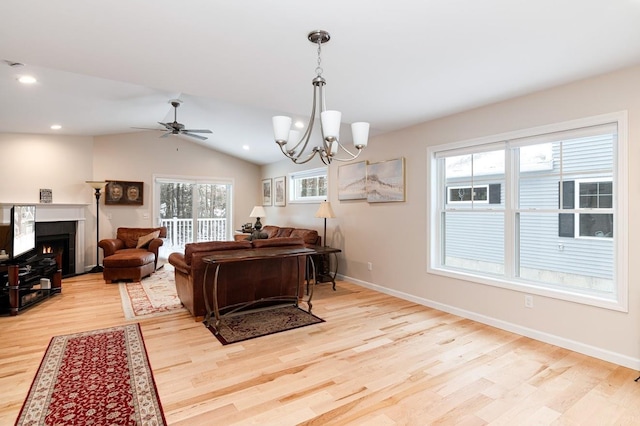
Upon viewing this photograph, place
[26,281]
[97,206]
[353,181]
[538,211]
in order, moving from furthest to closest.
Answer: [97,206], [353,181], [26,281], [538,211]

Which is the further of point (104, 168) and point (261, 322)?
point (104, 168)

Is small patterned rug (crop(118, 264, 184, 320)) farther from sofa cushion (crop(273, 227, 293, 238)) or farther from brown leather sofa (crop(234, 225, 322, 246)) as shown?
sofa cushion (crop(273, 227, 293, 238))

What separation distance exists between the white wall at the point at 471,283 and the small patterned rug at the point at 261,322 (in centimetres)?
156

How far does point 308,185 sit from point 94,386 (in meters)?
5.35

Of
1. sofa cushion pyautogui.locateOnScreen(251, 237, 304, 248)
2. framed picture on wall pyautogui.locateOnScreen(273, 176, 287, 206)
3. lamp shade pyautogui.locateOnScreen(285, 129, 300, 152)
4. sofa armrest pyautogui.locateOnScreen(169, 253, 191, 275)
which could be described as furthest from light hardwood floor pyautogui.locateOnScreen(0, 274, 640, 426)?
framed picture on wall pyautogui.locateOnScreen(273, 176, 287, 206)

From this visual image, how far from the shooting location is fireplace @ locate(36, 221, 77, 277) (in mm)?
5758

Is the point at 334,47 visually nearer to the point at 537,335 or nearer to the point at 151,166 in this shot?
the point at 537,335

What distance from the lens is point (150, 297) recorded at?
15.3 feet

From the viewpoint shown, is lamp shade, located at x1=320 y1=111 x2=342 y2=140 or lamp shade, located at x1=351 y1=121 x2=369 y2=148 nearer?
lamp shade, located at x1=320 y1=111 x2=342 y2=140

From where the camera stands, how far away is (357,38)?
2273 mm

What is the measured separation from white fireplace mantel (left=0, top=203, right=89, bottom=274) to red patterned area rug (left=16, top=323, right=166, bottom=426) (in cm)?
360

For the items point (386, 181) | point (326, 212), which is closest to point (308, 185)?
point (326, 212)

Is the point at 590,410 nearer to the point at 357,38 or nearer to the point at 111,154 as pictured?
the point at 357,38

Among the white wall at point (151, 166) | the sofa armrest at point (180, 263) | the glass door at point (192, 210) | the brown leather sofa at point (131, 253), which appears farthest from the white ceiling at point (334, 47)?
the glass door at point (192, 210)
